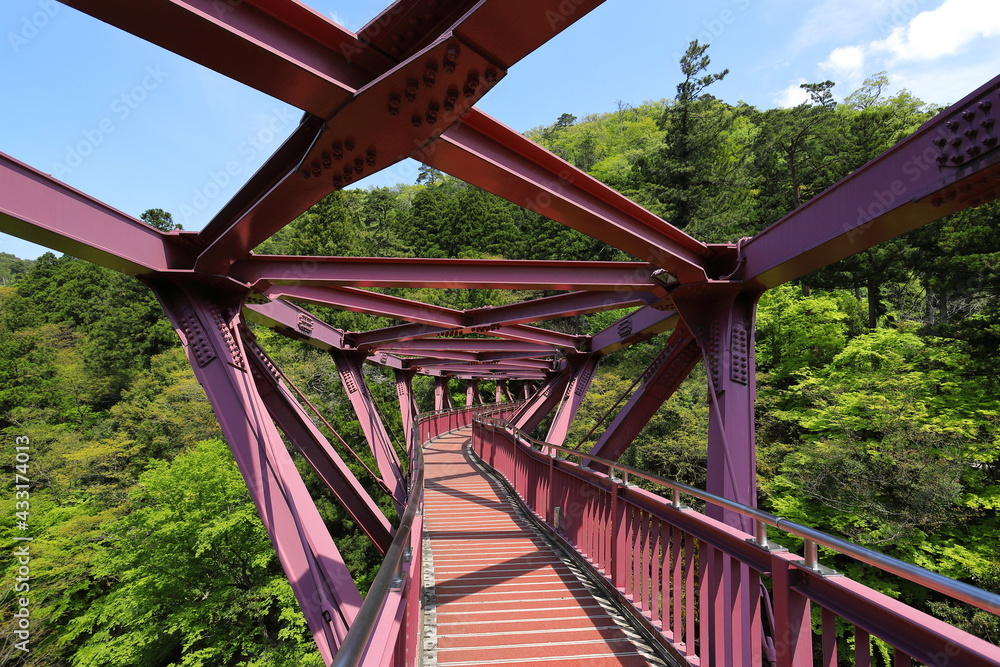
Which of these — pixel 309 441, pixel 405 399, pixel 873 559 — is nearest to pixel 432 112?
pixel 873 559

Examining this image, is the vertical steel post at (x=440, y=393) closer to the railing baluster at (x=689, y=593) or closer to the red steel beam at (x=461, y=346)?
the red steel beam at (x=461, y=346)

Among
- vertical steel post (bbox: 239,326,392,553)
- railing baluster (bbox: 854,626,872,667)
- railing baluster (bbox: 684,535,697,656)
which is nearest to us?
railing baluster (bbox: 854,626,872,667)

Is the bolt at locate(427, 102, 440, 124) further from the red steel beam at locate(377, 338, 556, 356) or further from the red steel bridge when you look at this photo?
the red steel beam at locate(377, 338, 556, 356)

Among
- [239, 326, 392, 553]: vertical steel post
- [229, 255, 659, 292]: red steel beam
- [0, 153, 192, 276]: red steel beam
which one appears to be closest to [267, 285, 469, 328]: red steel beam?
[229, 255, 659, 292]: red steel beam

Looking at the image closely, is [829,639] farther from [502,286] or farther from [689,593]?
[502,286]

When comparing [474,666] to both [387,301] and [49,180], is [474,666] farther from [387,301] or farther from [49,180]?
[387,301]

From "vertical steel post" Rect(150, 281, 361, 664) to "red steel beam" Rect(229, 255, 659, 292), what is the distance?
1.11 meters

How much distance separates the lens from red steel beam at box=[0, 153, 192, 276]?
417 centimetres

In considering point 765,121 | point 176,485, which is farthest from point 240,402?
point 765,121

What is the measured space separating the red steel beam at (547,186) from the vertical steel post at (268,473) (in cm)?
366

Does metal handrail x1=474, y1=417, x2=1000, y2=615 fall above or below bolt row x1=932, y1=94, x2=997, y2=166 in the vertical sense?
below

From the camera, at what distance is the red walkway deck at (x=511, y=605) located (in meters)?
4.17

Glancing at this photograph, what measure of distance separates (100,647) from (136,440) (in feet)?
47.4

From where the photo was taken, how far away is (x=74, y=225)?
4648 millimetres
